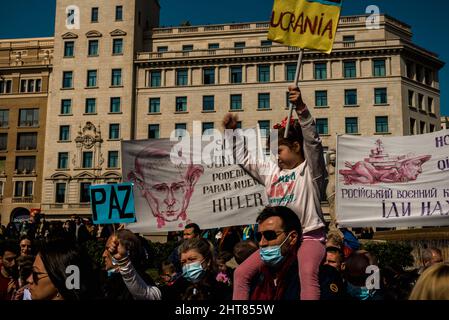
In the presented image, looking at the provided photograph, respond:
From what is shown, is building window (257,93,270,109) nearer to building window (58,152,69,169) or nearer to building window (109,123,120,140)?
building window (109,123,120,140)

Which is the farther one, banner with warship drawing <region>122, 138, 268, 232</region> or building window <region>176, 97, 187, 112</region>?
building window <region>176, 97, 187, 112</region>

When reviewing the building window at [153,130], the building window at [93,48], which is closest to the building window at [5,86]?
the building window at [93,48]

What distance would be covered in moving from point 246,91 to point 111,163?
14610 mm

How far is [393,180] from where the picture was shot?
29.0 ft

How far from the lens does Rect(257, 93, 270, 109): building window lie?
5231 centimetres

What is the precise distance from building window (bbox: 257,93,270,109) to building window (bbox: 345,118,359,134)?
7418 millimetres

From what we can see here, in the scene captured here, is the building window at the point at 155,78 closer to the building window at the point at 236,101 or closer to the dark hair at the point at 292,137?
the building window at the point at 236,101

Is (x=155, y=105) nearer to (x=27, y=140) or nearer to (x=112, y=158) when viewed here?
(x=112, y=158)

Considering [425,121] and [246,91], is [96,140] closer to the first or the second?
[246,91]

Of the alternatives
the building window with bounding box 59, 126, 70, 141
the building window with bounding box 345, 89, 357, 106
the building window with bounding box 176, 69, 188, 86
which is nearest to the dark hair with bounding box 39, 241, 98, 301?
the building window with bounding box 345, 89, 357, 106

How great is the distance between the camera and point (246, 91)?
53062 millimetres

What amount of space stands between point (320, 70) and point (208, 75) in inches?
425

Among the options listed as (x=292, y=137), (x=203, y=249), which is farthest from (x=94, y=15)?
(x=203, y=249)
